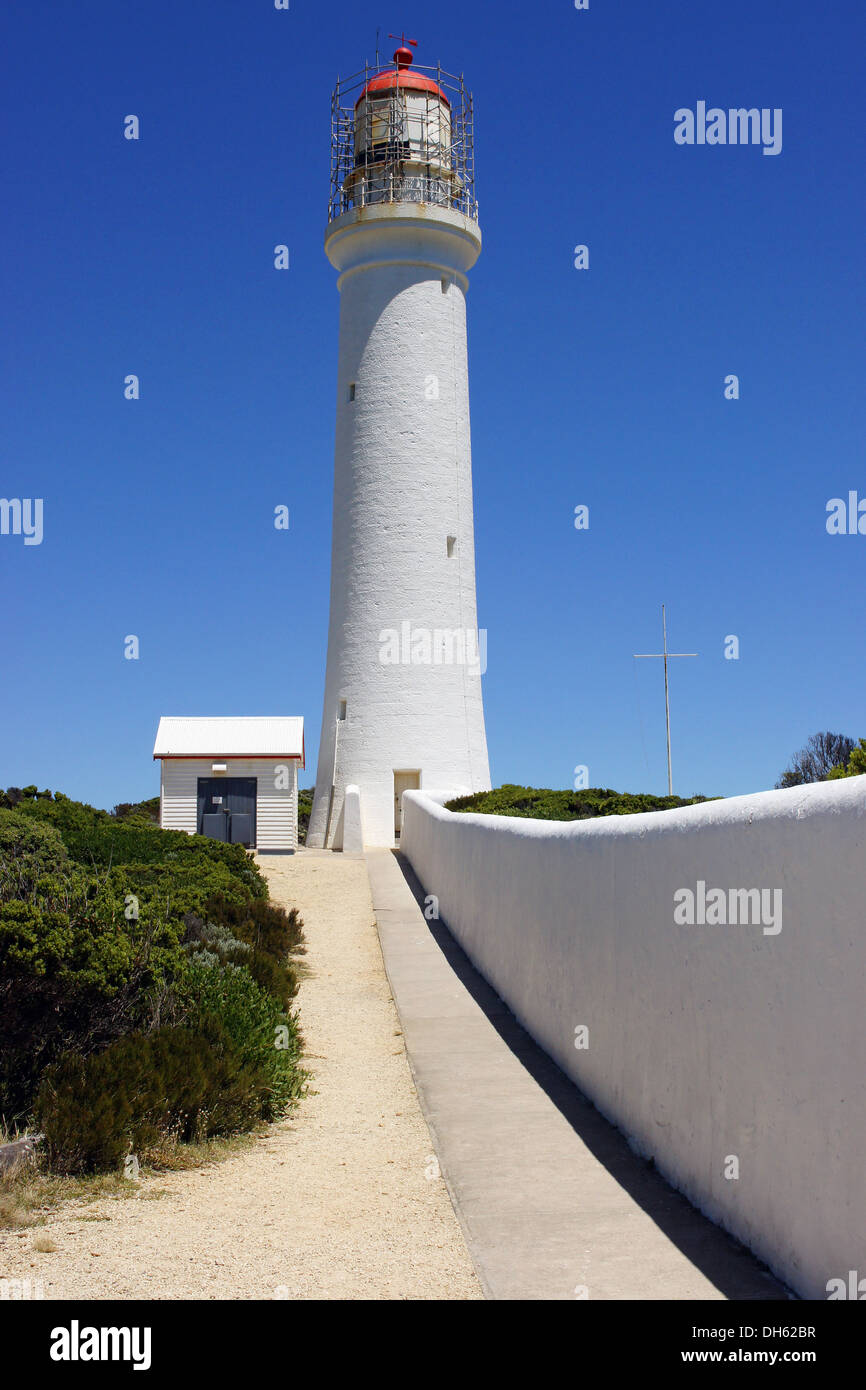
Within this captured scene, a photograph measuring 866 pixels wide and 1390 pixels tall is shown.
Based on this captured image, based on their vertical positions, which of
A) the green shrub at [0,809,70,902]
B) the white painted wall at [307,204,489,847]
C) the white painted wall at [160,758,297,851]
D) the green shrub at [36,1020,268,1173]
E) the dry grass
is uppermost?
the white painted wall at [307,204,489,847]

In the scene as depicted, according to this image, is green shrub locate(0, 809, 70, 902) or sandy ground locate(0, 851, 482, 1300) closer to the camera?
sandy ground locate(0, 851, 482, 1300)

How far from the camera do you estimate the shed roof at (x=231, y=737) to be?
28734 mm

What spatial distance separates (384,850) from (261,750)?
11.8 feet

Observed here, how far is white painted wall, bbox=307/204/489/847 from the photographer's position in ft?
96.6

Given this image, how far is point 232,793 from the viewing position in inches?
1131

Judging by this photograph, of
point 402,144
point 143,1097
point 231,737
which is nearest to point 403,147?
point 402,144

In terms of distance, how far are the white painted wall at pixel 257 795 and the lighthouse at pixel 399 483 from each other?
1358 millimetres

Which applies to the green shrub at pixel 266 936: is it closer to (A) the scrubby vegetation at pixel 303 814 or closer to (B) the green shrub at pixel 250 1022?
(B) the green shrub at pixel 250 1022

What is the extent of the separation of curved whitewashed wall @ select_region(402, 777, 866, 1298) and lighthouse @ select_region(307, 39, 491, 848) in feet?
66.4

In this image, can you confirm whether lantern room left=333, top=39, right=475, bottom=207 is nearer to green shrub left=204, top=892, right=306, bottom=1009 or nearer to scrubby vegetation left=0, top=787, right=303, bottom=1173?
green shrub left=204, top=892, right=306, bottom=1009

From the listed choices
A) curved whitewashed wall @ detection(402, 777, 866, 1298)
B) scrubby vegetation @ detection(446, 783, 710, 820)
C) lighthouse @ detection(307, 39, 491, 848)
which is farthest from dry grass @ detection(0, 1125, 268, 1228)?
lighthouse @ detection(307, 39, 491, 848)

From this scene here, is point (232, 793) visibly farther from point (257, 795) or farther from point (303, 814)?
point (303, 814)

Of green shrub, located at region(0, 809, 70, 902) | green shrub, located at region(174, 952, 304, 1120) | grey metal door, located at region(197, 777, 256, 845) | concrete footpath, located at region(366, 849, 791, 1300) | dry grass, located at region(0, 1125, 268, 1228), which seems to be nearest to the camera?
concrete footpath, located at region(366, 849, 791, 1300)

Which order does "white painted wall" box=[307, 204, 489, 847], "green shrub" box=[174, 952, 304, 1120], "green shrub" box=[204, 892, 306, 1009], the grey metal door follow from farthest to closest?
1. "white painted wall" box=[307, 204, 489, 847]
2. the grey metal door
3. "green shrub" box=[204, 892, 306, 1009]
4. "green shrub" box=[174, 952, 304, 1120]
